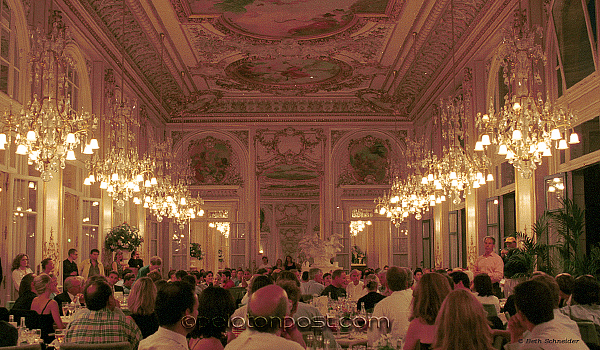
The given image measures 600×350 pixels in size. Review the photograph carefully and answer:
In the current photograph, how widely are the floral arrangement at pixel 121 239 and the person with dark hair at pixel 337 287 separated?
18.9 feet

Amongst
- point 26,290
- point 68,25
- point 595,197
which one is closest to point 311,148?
point 68,25

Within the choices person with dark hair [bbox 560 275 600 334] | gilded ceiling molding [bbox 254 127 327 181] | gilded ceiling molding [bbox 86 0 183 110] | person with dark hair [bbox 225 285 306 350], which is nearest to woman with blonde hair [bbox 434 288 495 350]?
person with dark hair [bbox 225 285 306 350]

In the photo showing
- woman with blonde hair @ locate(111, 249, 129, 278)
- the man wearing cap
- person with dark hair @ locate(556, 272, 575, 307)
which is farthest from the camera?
woman with blonde hair @ locate(111, 249, 129, 278)

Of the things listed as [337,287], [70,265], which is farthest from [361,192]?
[70,265]

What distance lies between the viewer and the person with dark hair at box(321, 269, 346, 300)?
10211mm

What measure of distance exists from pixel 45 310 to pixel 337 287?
5.54 metres

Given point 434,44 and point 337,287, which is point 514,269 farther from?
point 434,44

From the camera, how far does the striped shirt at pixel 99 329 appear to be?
185 inches

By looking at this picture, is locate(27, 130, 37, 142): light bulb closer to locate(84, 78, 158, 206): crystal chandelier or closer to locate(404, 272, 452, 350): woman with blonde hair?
locate(84, 78, 158, 206): crystal chandelier

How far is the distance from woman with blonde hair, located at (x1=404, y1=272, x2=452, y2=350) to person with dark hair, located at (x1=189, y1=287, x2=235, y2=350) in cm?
127

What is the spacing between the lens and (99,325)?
15.5ft

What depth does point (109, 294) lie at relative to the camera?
488cm

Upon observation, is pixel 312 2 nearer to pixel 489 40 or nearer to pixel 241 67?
pixel 489 40

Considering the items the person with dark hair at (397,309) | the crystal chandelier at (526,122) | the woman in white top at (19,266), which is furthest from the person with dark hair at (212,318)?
the woman in white top at (19,266)
